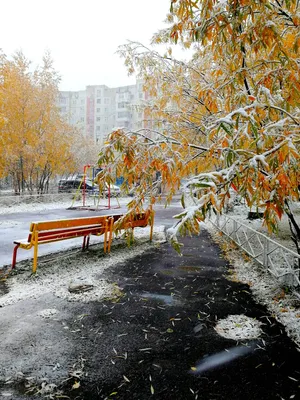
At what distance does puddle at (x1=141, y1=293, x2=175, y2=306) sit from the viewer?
470 cm

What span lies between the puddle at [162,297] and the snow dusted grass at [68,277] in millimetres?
546

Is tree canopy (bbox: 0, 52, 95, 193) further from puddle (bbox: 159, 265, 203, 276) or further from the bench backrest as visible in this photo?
puddle (bbox: 159, 265, 203, 276)

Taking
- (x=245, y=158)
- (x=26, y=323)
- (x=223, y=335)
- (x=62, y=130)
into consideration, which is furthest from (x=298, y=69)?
(x=62, y=130)

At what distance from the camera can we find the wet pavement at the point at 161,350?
2.73m

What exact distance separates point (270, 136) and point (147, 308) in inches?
122

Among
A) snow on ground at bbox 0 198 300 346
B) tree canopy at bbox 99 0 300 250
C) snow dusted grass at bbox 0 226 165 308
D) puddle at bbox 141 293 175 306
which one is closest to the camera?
tree canopy at bbox 99 0 300 250

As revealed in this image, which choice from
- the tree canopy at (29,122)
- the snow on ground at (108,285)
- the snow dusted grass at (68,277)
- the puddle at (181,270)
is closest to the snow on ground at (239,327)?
the snow on ground at (108,285)

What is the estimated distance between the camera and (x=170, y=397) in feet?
8.59

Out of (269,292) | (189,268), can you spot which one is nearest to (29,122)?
(189,268)

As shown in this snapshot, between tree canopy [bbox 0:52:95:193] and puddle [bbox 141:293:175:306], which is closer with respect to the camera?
puddle [bbox 141:293:175:306]

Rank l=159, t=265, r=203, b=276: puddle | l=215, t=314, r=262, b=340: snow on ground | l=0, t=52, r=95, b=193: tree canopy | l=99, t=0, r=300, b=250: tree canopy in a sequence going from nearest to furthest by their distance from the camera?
l=99, t=0, r=300, b=250: tree canopy, l=215, t=314, r=262, b=340: snow on ground, l=159, t=265, r=203, b=276: puddle, l=0, t=52, r=95, b=193: tree canopy

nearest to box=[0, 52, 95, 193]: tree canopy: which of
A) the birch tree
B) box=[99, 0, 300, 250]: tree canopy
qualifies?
the birch tree

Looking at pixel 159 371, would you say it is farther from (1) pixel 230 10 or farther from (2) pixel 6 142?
(2) pixel 6 142

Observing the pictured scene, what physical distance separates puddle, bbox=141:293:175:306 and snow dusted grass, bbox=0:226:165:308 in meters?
0.55
